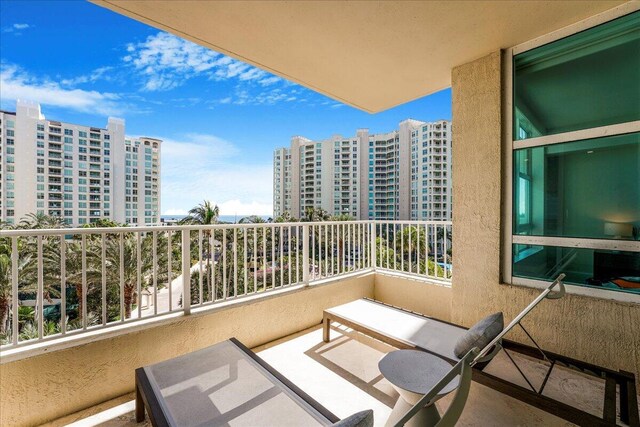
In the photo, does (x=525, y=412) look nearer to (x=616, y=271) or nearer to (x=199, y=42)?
(x=616, y=271)

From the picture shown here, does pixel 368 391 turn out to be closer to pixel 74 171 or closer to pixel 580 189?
pixel 580 189

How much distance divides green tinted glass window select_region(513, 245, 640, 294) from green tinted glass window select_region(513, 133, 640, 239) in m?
0.15

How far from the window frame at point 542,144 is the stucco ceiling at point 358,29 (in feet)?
0.28

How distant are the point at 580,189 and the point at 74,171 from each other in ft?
232

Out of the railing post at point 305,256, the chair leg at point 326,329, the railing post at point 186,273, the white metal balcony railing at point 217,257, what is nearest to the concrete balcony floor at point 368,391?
the chair leg at point 326,329

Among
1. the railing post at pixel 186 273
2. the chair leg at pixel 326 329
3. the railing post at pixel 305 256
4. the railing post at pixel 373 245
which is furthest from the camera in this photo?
the railing post at pixel 373 245

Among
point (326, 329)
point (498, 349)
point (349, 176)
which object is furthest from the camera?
point (349, 176)

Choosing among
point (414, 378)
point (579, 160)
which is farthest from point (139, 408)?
point (579, 160)

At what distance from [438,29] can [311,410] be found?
314 cm

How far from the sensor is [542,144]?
108 inches

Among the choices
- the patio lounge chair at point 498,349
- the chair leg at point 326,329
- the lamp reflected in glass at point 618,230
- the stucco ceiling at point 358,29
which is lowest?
the chair leg at point 326,329

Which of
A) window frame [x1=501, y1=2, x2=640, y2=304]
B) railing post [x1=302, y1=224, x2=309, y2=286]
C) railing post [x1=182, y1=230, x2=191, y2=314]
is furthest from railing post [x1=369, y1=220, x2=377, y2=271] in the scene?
railing post [x1=182, y1=230, x2=191, y2=314]

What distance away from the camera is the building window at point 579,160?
231 cm

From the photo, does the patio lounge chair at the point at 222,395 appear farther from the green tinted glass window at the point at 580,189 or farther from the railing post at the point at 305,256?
the green tinted glass window at the point at 580,189
